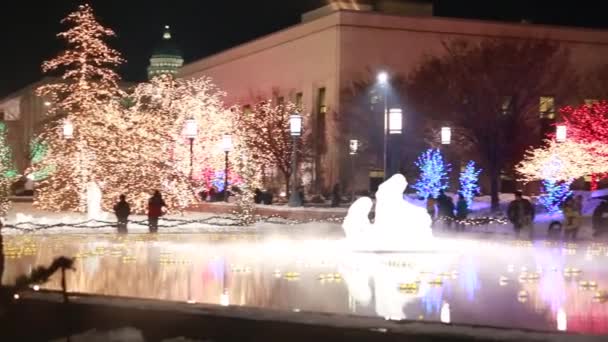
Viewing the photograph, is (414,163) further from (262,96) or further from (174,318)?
(174,318)

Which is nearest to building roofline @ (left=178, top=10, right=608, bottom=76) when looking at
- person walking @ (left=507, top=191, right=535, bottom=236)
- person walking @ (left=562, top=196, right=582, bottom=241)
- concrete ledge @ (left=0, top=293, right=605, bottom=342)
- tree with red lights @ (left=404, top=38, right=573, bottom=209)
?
tree with red lights @ (left=404, top=38, right=573, bottom=209)

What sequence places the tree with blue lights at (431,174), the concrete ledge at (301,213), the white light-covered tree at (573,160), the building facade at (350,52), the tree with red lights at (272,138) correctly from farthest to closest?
the tree with red lights at (272,138) → the building facade at (350,52) → the tree with blue lights at (431,174) → the white light-covered tree at (573,160) → the concrete ledge at (301,213)

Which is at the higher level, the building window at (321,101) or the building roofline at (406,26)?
the building roofline at (406,26)

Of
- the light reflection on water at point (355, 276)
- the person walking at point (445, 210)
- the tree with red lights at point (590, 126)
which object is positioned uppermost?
the tree with red lights at point (590, 126)

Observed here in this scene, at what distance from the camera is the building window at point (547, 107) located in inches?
2170

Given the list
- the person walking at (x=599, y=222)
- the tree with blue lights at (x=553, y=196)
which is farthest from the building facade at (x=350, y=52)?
the person walking at (x=599, y=222)

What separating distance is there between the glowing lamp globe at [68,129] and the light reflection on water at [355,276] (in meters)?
11.0

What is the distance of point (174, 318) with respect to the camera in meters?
11.1

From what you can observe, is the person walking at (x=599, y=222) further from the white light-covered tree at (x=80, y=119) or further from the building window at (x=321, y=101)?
the building window at (x=321, y=101)

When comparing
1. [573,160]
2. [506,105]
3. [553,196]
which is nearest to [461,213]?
[553,196]

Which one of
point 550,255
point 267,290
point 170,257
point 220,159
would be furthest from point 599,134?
point 267,290

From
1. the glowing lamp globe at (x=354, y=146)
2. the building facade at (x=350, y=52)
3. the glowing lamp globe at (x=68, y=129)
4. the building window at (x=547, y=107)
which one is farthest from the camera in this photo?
the building facade at (x=350, y=52)

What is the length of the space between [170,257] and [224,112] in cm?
3478

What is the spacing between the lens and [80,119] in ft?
128
